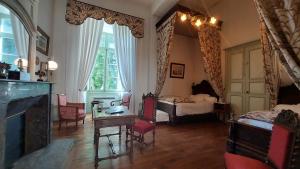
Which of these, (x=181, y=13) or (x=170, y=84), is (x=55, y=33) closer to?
(x=181, y=13)

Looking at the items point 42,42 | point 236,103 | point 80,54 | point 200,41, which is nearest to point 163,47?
point 200,41

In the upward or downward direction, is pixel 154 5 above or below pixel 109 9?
above

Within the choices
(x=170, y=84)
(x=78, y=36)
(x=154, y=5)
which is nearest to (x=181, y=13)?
(x=154, y=5)

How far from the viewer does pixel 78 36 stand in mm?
4754

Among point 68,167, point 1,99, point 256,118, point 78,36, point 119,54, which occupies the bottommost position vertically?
point 68,167

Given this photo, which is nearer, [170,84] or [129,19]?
[129,19]

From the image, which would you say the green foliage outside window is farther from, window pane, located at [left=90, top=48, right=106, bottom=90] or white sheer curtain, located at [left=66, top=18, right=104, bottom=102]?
white sheer curtain, located at [left=66, top=18, right=104, bottom=102]

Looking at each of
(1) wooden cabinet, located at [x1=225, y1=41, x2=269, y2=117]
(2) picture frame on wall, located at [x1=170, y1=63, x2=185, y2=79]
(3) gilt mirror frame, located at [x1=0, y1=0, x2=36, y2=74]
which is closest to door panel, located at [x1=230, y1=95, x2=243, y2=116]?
(1) wooden cabinet, located at [x1=225, y1=41, x2=269, y2=117]

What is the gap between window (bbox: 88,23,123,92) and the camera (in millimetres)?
5848

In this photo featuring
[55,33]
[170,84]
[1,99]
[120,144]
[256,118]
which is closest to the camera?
[1,99]

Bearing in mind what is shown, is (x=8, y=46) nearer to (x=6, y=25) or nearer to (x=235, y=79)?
(x=6, y=25)

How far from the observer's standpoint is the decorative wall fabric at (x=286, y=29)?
1.38 m

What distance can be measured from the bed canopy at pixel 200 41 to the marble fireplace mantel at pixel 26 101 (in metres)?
3.33

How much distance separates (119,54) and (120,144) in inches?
121
